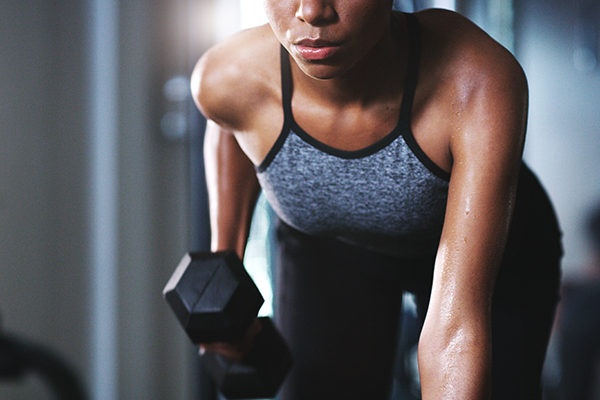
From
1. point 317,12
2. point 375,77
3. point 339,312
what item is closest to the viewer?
point 317,12

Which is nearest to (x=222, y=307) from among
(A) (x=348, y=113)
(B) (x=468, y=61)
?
(A) (x=348, y=113)

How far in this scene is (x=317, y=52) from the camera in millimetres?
519

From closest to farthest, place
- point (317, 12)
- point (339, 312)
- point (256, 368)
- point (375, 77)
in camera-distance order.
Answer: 1. point (317, 12)
2. point (375, 77)
3. point (256, 368)
4. point (339, 312)

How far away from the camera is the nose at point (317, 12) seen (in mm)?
496

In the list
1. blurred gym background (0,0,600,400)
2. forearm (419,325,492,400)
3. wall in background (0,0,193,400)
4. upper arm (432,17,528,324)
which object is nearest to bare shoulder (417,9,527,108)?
upper arm (432,17,528,324)

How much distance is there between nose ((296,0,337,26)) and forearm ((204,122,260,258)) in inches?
12.2

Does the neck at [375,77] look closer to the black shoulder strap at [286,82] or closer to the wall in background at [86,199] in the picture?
the black shoulder strap at [286,82]

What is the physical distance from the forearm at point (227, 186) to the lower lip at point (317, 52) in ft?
0.93

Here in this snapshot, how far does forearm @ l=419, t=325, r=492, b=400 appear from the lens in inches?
20.2

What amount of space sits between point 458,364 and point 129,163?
143 centimetres

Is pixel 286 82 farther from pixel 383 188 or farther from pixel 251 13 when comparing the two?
pixel 251 13

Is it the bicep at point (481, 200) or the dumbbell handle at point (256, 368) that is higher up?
the bicep at point (481, 200)

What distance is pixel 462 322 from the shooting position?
527 mm

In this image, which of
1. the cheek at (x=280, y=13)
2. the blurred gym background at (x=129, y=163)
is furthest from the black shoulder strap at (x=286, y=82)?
the blurred gym background at (x=129, y=163)
